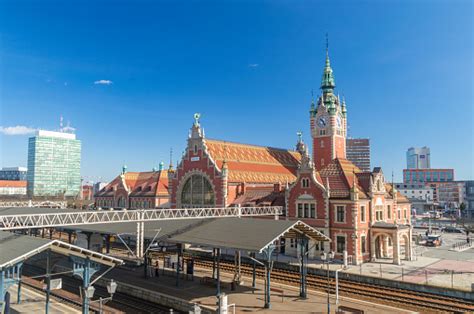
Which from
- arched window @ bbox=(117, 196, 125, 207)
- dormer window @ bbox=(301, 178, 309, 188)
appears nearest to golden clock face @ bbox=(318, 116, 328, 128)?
dormer window @ bbox=(301, 178, 309, 188)

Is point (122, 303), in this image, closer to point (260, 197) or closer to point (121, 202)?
point (260, 197)

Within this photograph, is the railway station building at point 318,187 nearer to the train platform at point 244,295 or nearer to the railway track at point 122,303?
the train platform at point 244,295

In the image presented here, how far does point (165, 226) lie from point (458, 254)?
42.3m

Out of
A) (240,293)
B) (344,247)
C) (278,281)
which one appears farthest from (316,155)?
(240,293)

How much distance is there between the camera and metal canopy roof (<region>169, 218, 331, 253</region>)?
1168 inches

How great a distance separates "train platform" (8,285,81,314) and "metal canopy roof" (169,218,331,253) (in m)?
9.93

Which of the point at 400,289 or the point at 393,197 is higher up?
the point at 393,197

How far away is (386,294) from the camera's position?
33594 mm

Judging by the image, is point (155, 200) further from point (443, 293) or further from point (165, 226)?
point (443, 293)

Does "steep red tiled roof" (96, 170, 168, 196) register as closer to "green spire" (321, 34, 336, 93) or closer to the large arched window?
the large arched window

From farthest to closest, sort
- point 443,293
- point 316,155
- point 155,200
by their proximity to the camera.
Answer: point 155,200, point 316,155, point 443,293

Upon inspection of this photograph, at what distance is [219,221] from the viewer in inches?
1499

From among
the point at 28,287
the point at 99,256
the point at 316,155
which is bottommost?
the point at 28,287

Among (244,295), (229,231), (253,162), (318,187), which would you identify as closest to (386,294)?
(244,295)
